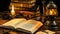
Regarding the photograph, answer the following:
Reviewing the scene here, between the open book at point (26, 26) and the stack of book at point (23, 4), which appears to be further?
the stack of book at point (23, 4)

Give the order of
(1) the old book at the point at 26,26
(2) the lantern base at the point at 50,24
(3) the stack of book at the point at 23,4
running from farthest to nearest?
1. (3) the stack of book at the point at 23,4
2. (2) the lantern base at the point at 50,24
3. (1) the old book at the point at 26,26

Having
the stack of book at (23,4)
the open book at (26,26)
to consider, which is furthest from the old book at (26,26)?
the stack of book at (23,4)

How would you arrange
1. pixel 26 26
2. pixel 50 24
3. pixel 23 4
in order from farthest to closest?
pixel 23 4, pixel 50 24, pixel 26 26

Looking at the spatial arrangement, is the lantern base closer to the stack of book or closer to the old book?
the old book

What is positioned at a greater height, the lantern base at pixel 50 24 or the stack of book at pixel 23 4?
the stack of book at pixel 23 4

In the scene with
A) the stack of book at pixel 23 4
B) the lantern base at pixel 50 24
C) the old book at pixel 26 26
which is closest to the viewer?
the old book at pixel 26 26

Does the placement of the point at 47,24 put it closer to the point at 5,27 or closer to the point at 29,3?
the point at 5,27

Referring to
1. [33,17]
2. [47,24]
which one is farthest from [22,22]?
[33,17]

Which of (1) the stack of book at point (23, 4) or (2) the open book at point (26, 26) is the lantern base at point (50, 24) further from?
(1) the stack of book at point (23, 4)

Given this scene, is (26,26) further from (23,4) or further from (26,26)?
(23,4)

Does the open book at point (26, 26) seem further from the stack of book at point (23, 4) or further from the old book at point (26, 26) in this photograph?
the stack of book at point (23, 4)

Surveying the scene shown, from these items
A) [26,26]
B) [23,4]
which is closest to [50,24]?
[26,26]

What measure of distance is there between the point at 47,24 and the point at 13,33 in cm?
43

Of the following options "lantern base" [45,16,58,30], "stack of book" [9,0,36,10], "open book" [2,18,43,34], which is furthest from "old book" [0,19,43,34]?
"stack of book" [9,0,36,10]
